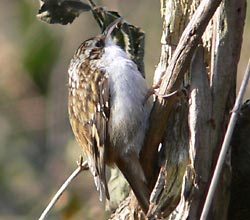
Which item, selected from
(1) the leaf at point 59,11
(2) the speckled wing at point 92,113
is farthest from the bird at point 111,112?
(1) the leaf at point 59,11

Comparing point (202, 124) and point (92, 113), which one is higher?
point (92, 113)

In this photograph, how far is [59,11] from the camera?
3371 mm

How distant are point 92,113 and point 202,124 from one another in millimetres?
551

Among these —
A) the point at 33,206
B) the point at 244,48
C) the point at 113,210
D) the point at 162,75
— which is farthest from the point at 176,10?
the point at 33,206

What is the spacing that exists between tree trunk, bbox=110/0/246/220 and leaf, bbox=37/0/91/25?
1.45 ft

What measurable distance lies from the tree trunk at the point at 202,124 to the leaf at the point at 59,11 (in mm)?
441

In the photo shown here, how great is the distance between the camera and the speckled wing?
131 inches

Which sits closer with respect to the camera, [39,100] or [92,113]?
[92,113]

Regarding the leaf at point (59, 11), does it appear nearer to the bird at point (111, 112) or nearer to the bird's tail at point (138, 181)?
the bird at point (111, 112)

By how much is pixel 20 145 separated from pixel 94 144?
1.95 meters

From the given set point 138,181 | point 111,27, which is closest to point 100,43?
point 111,27

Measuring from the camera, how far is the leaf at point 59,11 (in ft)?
11.0

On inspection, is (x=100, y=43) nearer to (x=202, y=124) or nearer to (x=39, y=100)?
(x=202, y=124)

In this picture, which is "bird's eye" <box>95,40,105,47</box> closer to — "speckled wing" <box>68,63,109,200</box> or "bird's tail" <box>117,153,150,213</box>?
"speckled wing" <box>68,63,109,200</box>
